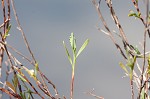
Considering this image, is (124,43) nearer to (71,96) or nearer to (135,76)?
(135,76)

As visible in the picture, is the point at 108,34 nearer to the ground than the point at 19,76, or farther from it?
farther from it

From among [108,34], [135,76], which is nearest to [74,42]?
[108,34]

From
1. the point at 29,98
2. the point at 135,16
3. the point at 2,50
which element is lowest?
the point at 29,98

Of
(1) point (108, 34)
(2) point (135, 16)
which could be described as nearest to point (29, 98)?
(1) point (108, 34)

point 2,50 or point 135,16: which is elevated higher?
point 135,16

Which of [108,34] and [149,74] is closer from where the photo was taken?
[149,74]

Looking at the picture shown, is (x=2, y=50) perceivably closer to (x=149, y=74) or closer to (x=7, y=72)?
(x=7, y=72)

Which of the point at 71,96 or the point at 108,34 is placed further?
the point at 108,34

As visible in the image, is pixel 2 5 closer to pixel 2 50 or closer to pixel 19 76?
pixel 2 50

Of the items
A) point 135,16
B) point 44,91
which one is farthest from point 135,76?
point 44,91
